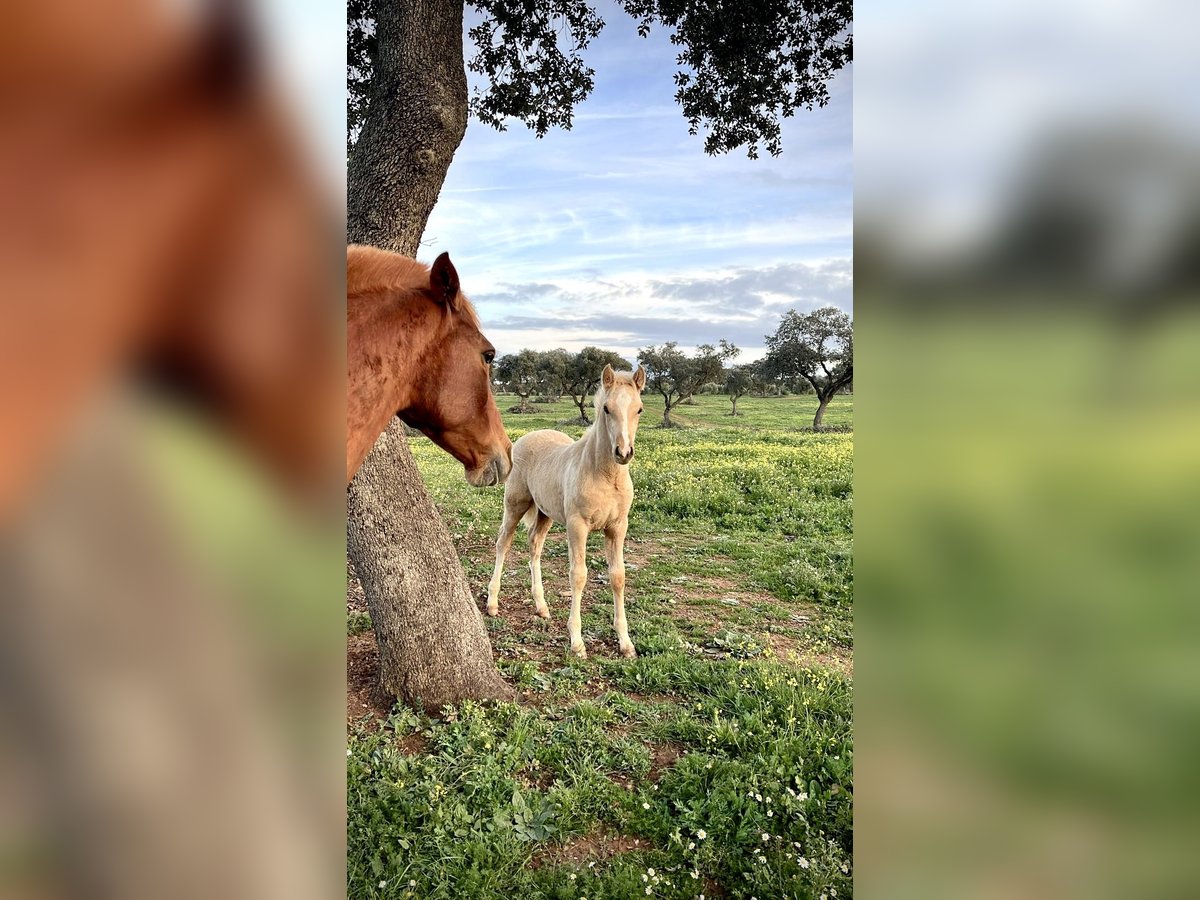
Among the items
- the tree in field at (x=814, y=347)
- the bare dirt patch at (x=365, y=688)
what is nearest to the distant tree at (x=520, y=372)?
the tree in field at (x=814, y=347)

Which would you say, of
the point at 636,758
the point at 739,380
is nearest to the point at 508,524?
the point at 636,758

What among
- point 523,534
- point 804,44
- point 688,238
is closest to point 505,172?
point 688,238

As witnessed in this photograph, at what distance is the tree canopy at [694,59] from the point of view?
4469 mm

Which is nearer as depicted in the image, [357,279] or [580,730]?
[357,279]

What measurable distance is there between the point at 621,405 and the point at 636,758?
5.87 ft

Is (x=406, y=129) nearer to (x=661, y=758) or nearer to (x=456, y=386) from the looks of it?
(x=456, y=386)

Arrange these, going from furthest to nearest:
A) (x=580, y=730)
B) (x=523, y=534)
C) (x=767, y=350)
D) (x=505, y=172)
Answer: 1. (x=767, y=350)
2. (x=523, y=534)
3. (x=505, y=172)
4. (x=580, y=730)

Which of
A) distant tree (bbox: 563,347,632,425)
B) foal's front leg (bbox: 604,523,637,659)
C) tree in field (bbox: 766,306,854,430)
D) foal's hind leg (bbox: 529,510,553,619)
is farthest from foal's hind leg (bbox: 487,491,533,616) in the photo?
A: tree in field (bbox: 766,306,854,430)

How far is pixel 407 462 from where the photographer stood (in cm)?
294
